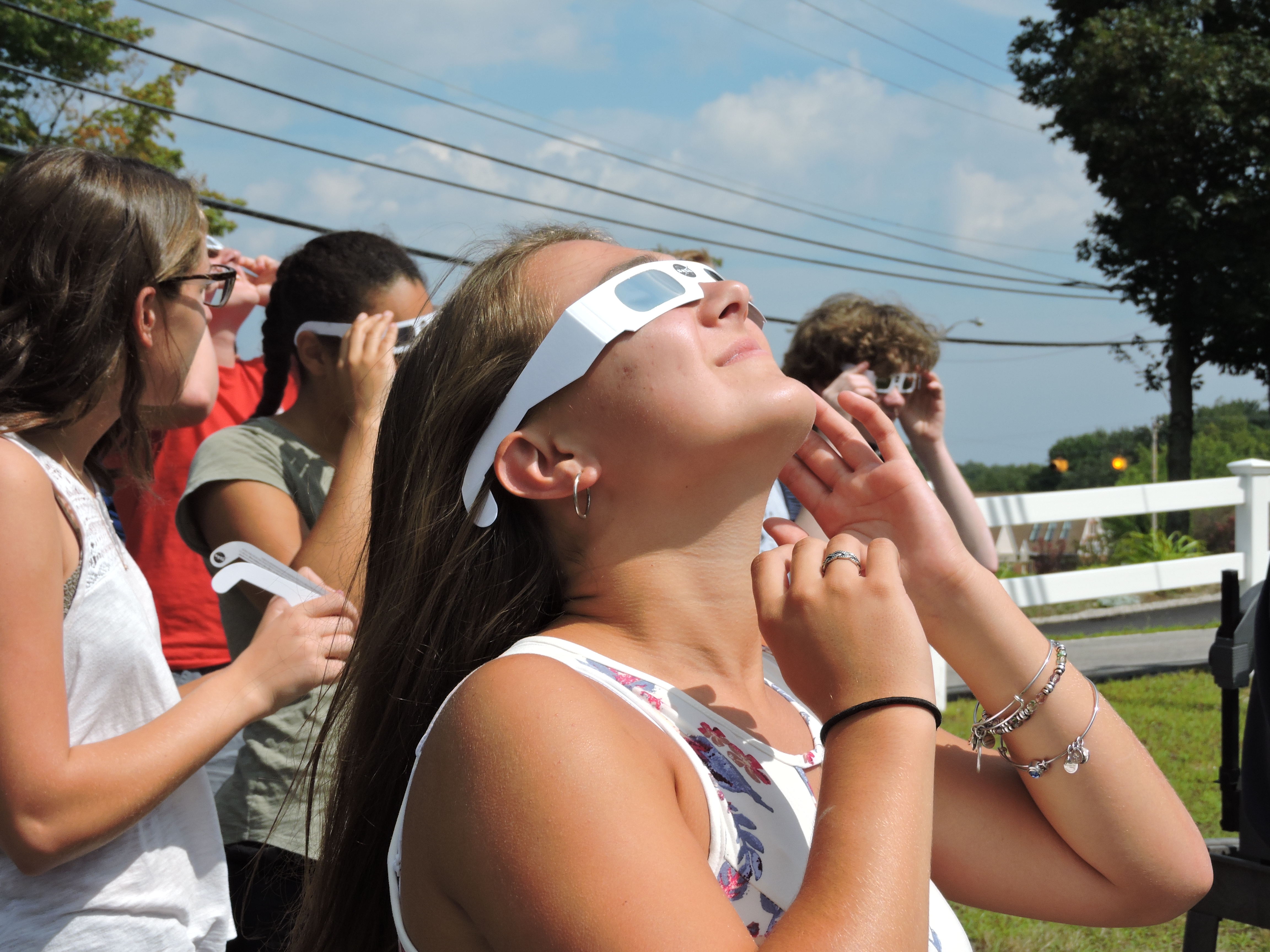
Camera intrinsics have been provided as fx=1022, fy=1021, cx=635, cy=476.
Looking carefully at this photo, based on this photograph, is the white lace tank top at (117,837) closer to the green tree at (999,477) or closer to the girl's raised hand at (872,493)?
the girl's raised hand at (872,493)

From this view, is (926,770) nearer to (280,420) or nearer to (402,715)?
(402,715)

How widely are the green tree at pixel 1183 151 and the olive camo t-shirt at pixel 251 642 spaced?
23.0m

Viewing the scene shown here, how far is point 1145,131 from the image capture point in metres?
23.0

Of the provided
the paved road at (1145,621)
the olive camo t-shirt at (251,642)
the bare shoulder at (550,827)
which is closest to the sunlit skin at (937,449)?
the olive camo t-shirt at (251,642)

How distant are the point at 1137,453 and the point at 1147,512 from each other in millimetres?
22492

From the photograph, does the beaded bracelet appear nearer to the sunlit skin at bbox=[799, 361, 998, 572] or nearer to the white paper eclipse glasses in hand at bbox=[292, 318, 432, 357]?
the white paper eclipse glasses in hand at bbox=[292, 318, 432, 357]

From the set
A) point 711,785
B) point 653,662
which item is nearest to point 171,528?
point 653,662

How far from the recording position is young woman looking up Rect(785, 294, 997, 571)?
4.84 m

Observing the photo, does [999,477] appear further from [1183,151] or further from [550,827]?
[550,827]

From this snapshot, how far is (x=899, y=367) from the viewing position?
16.0 ft

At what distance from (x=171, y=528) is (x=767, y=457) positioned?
2.54 m

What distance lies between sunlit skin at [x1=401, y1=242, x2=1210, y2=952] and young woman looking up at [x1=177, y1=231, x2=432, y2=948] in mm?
730

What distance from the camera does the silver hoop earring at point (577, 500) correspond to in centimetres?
163

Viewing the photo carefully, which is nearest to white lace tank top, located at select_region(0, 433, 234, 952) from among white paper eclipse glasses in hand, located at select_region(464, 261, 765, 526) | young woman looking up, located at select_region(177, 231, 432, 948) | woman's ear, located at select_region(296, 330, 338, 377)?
young woman looking up, located at select_region(177, 231, 432, 948)
